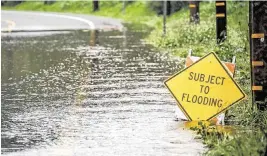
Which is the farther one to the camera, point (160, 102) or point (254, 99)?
point (160, 102)

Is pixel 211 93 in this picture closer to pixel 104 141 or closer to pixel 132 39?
pixel 104 141

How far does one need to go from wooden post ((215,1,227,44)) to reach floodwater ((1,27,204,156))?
47.0 inches

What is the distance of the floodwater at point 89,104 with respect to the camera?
8117 mm

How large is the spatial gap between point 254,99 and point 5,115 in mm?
3499

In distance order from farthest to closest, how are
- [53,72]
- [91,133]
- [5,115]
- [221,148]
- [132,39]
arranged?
[132,39] → [53,72] → [5,115] → [91,133] → [221,148]

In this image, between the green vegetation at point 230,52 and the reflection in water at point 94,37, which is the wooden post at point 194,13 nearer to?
the green vegetation at point 230,52

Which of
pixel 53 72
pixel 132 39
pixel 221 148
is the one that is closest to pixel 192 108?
pixel 221 148

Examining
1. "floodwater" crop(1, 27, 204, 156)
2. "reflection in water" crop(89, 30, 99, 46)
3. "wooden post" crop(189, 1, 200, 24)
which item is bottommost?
"reflection in water" crop(89, 30, 99, 46)

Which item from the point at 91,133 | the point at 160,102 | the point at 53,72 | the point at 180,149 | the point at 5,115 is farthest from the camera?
the point at 53,72

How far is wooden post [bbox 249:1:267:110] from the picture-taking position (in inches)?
345

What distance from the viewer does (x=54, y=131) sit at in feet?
29.3

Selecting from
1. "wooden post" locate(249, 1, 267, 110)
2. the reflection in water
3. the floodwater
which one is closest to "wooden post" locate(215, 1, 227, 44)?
the floodwater

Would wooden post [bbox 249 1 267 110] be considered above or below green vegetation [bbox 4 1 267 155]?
above

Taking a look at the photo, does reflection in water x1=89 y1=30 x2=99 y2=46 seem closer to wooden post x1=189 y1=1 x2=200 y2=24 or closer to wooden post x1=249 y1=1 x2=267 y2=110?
wooden post x1=189 y1=1 x2=200 y2=24
